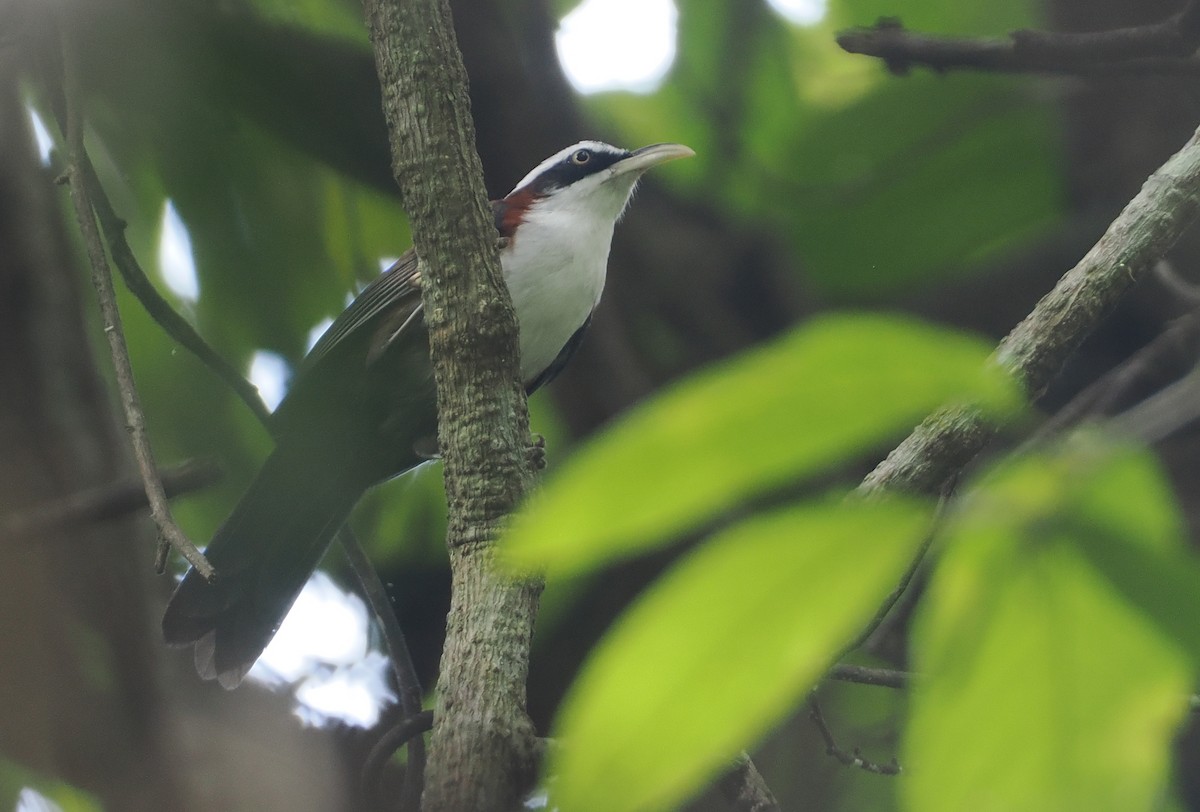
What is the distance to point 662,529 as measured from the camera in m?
0.64

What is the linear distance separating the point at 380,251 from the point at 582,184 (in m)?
0.85

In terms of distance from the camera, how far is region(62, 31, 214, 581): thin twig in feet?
8.11

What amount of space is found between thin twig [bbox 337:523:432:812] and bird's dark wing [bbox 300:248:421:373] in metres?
0.70

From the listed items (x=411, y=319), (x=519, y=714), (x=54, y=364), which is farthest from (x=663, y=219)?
(x=519, y=714)

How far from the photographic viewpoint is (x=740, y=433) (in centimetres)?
65

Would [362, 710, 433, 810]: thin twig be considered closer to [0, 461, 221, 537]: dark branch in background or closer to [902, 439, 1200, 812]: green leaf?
[0, 461, 221, 537]: dark branch in background

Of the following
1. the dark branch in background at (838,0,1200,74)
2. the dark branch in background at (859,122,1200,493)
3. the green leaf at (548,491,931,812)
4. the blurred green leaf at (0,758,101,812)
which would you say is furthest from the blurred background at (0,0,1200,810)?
the green leaf at (548,491,931,812)

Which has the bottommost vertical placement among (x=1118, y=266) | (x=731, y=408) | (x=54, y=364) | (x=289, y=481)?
(x=731, y=408)

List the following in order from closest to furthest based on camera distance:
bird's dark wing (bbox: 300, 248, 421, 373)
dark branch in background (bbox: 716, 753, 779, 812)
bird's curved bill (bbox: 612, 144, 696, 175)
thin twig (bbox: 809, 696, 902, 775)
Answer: dark branch in background (bbox: 716, 753, 779, 812)
thin twig (bbox: 809, 696, 902, 775)
bird's dark wing (bbox: 300, 248, 421, 373)
bird's curved bill (bbox: 612, 144, 696, 175)

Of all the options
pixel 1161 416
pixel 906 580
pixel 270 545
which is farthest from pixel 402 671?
pixel 1161 416

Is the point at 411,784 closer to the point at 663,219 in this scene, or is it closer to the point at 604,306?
the point at 604,306

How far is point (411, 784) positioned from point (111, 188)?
94.4 inches

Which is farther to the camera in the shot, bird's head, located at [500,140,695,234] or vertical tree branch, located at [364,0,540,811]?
bird's head, located at [500,140,695,234]

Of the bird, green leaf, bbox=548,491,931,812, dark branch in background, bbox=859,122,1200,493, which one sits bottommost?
green leaf, bbox=548,491,931,812
